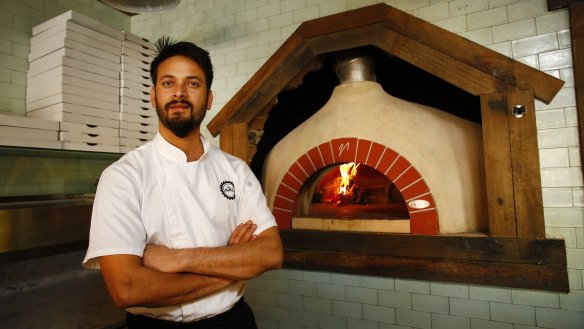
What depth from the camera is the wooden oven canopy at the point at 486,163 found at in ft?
6.10

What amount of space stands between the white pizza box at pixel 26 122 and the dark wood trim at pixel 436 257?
1.78 m

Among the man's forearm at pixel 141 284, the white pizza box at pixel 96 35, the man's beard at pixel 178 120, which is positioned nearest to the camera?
the man's forearm at pixel 141 284

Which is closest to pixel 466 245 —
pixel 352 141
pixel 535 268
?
pixel 535 268

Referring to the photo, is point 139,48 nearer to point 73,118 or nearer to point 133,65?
point 133,65

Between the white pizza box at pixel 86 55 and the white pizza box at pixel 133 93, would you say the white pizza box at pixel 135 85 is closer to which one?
the white pizza box at pixel 133 93

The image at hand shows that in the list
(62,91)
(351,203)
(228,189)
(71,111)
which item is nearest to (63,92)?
(62,91)

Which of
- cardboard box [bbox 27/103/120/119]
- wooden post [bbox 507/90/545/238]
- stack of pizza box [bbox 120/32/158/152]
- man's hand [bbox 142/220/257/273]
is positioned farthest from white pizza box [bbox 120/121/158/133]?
wooden post [bbox 507/90/545/238]

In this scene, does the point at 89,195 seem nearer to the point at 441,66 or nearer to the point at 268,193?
the point at 268,193

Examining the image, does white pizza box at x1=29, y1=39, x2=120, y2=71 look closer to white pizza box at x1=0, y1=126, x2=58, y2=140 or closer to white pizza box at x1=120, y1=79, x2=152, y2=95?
white pizza box at x1=120, y1=79, x2=152, y2=95

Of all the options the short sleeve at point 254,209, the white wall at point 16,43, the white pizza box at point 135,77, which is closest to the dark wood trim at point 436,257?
the short sleeve at point 254,209

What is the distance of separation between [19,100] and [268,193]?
6.78 ft

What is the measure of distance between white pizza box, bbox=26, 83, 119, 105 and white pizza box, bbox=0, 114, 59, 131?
0.26m

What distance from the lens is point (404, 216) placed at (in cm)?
237

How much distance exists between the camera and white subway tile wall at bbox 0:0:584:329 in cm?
187
